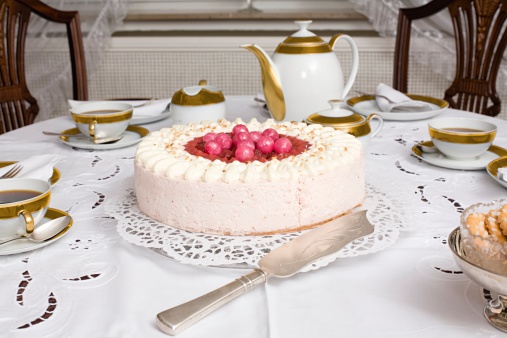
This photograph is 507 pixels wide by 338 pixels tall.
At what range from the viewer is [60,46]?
2900 millimetres

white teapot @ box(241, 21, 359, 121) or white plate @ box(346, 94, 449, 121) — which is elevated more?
white teapot @ box(241, 21, 359, 121)

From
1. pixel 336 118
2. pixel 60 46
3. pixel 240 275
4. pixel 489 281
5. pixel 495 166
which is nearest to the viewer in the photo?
pixel 489 281

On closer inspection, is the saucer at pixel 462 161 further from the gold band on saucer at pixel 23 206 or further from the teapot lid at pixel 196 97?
the gold band on saucer at pixel 23 206

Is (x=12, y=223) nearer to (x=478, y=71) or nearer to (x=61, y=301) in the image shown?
(x=61, y=301)

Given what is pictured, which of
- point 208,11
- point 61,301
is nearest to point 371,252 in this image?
point 61,301

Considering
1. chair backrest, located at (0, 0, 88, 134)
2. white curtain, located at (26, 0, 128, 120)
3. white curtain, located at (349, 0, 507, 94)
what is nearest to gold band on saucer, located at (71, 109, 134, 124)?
chair backrest, located at (0, 0, 88, 134)

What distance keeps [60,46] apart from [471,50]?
6.60 ft

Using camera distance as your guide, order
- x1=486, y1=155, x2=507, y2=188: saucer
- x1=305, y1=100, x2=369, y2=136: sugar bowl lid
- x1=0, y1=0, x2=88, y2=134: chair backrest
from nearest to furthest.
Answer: x1=486, y1=155, x2=507, y2=188: saucer → x1=305, y1=100, x2=369, y2=136: sugar bowl lid → x1=0, y1=0, x2=88, y2=134: chair backrest

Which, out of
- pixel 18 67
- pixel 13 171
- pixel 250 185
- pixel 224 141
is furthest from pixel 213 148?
pixel 18 67

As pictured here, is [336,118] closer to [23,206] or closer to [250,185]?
[250,185]

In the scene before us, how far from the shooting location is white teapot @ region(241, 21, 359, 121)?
1.36 meters

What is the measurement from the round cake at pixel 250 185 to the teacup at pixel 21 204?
0.53 feet

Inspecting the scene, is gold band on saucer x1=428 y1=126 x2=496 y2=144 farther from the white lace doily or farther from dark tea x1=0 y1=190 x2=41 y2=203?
dark tea x1=0 y1=190 x2=41 y2=203

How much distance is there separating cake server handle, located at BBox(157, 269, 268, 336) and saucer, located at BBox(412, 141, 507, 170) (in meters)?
0.58
